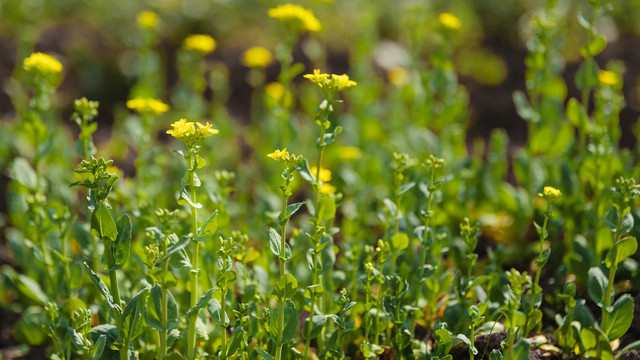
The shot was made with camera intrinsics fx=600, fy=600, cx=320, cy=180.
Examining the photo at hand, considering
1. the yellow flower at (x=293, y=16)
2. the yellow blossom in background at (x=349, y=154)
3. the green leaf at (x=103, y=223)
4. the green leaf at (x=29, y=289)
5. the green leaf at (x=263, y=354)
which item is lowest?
the green leaf at (x=29, y=289)

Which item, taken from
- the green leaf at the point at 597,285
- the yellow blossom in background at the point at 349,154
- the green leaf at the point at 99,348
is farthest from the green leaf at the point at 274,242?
the yellow blossom in background at the point at 349,154

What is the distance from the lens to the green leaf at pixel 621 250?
216cm

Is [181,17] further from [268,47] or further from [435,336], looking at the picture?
[435,336]

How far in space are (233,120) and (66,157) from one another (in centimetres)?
176

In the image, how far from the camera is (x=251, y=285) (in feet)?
7.56

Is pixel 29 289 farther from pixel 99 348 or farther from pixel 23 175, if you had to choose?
pixel 99 348

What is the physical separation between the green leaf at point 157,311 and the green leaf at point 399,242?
0.86m

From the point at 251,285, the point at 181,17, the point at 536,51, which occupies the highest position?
the point at 536,51

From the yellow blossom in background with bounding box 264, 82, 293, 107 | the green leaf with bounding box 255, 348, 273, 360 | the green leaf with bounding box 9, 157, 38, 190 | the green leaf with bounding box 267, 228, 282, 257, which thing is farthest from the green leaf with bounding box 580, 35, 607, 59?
the green leaf with bounding box 9, 157, 38, 190

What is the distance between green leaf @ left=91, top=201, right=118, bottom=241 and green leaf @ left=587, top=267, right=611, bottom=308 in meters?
1.74

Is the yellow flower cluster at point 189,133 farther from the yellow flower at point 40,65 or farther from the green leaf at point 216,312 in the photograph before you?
the yellow flower at point 40,65

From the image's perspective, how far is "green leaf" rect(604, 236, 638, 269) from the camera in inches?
85.0

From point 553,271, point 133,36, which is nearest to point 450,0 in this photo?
point 133,36

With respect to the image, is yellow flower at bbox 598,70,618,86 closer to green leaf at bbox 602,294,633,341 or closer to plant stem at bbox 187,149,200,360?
green leaf at bbox 602,294,633,341
